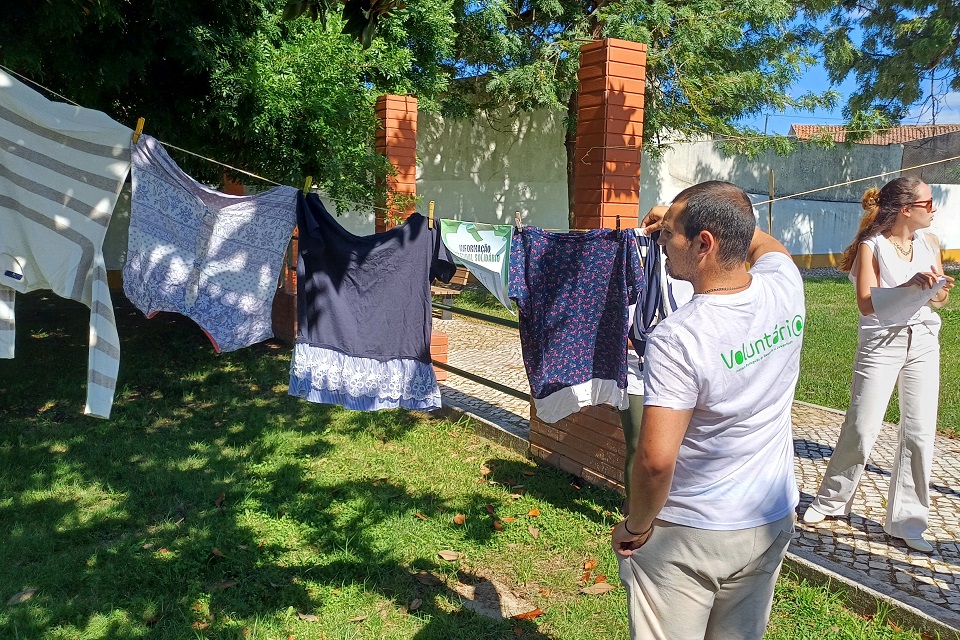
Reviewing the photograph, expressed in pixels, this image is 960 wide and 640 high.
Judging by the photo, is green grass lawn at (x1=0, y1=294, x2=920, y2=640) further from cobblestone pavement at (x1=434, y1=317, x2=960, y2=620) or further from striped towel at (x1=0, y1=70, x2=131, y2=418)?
striped towel at (x1=0, y1=70, x2=131, y2=418)

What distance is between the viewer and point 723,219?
79.0 inches

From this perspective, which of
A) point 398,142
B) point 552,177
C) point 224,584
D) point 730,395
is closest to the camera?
point 730,395

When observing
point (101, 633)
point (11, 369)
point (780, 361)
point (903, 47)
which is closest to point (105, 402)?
point (101, 633)

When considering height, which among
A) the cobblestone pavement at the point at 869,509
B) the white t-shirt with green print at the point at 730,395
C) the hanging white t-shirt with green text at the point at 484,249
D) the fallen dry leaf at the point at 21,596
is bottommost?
the fallen dry leaf at the point at 21,596

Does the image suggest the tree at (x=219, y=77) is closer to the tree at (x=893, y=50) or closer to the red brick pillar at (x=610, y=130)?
the red brick pillar at (x=610, y=130)

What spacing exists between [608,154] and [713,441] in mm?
3084

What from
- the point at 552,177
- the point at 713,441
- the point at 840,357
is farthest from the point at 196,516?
the point at 552,177

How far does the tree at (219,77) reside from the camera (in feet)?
19.0

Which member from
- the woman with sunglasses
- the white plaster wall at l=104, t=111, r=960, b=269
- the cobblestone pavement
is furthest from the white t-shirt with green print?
the white plaster wall at l=104, t=111, r=960, b=269

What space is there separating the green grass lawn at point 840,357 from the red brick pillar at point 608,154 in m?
3.30

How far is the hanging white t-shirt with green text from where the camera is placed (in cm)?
434

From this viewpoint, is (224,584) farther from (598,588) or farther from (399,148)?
(399,148)

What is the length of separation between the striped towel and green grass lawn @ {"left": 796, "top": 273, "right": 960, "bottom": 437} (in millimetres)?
6320

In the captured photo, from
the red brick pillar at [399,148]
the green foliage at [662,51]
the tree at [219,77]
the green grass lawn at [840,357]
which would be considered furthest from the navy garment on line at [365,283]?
the green foliage at [662,51]
